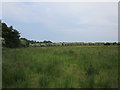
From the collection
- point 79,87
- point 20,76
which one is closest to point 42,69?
point 20,76

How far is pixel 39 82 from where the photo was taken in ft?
11.3

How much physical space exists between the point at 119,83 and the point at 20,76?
3.07 metres

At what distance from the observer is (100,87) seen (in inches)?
122

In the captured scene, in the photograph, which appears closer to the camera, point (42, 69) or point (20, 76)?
A: point (20, 76)

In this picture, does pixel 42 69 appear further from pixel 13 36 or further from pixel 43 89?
pixel 13 36

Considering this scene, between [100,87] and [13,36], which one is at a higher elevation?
[13,36]

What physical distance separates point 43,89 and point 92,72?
2.05m

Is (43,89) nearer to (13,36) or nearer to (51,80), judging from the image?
(51,80)

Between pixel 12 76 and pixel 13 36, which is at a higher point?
pixel 13 36

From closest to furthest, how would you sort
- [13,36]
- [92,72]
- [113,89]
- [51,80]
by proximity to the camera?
[113,89] < [51,80] < [92,72] < [13,36]

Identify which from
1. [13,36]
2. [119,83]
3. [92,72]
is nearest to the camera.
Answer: [119,83]

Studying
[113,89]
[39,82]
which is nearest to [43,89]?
[39,82]

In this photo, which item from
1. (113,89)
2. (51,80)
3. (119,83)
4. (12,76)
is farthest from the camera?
(12,76)

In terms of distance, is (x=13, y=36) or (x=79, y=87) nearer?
(x=79, y=87)
